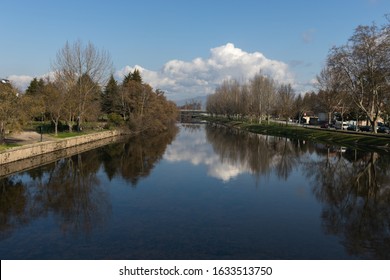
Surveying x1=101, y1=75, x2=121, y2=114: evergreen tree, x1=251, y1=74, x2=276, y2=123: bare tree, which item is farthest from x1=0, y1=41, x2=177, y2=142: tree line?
x1=251, y1=74, x2=276, y2=123: bare tree

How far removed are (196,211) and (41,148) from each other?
21.2 metres

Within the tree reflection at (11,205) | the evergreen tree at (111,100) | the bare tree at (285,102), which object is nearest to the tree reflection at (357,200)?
the tree reflection at (11,205)

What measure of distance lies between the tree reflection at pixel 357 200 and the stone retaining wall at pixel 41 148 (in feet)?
69.3

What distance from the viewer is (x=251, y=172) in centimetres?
2462

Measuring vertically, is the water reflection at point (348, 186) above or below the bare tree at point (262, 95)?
below

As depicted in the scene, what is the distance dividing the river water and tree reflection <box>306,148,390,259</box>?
0.16 feet

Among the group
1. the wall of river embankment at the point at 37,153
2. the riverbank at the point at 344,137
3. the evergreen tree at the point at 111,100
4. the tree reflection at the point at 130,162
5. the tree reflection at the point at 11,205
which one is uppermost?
the evergreen tree at the point at 111,100

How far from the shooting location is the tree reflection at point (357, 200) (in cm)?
Answer: 1144

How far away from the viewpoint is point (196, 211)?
14898 mm

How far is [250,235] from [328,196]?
810cm

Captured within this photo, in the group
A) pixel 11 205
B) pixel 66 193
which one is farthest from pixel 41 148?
pixel 11 205

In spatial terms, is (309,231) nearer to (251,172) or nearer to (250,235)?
(250,235)

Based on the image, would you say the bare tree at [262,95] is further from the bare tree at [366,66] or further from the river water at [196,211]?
the river water at [196,211]

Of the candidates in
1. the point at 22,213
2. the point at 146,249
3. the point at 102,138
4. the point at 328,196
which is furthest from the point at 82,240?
the point at 102,138
